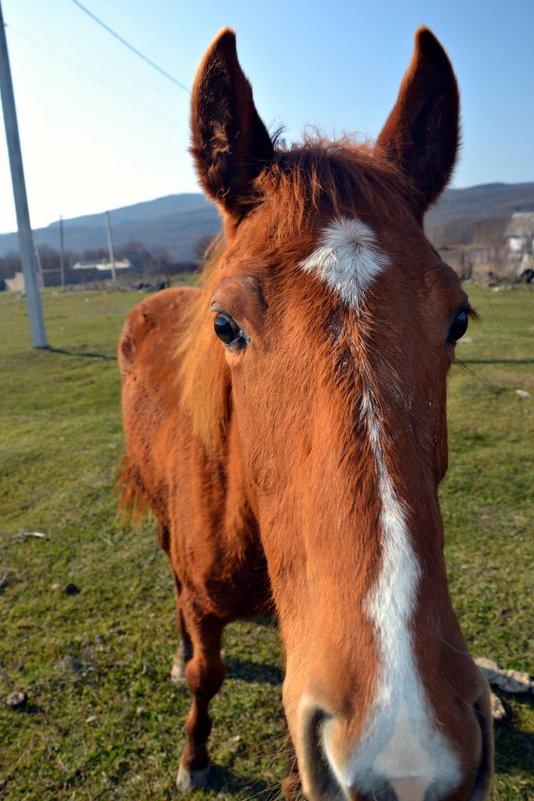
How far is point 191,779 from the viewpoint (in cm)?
286

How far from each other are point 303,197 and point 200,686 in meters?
2.56

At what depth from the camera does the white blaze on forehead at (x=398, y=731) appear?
1.03 m

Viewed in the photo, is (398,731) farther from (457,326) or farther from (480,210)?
(480,210)

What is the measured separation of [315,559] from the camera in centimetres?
132

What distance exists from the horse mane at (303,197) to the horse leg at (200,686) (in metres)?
0.99

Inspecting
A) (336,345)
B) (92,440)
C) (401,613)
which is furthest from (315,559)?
(92,440)

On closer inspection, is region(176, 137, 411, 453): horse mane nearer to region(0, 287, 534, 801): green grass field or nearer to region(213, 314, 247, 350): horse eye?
region(213, 314, 247, 350): horse eye

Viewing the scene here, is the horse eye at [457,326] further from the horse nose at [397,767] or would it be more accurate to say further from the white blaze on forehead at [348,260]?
the horse nose at [397,767]

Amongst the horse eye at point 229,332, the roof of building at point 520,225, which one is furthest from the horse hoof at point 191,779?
the roof of building at point 520,225

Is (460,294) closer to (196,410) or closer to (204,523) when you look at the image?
(196,410)

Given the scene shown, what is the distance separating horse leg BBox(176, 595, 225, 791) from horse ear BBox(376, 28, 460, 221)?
7.41ft

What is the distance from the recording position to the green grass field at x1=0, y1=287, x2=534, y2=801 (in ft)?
9.70

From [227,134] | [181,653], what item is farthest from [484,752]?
[181,653]

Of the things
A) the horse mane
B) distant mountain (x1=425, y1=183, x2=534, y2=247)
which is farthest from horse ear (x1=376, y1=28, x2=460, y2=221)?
distant mountain (x1=425, y1=183, x2=534, y2=247)
